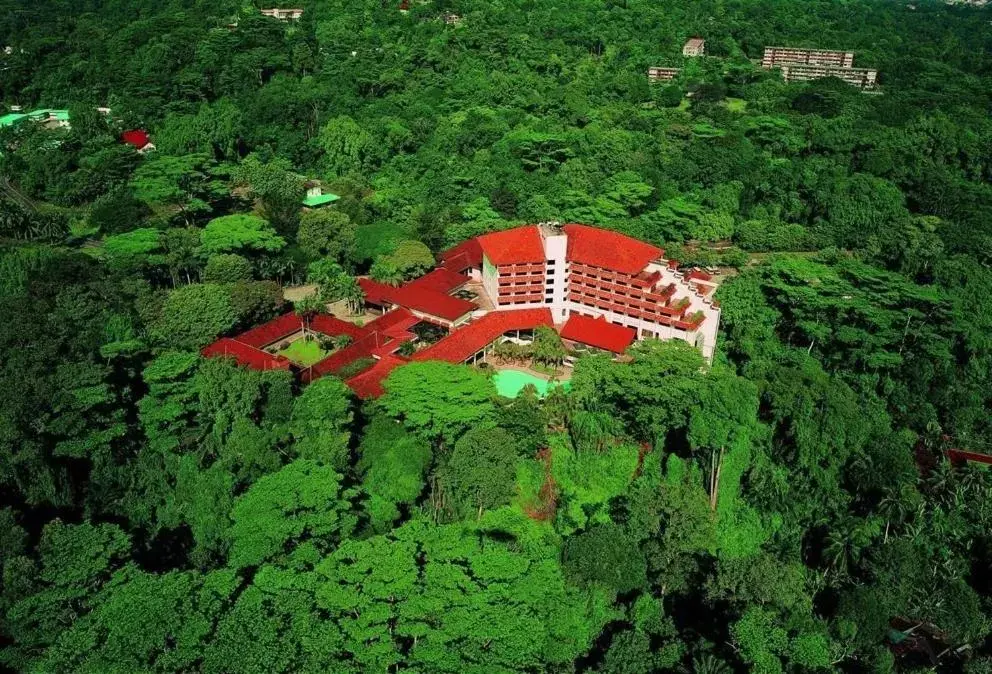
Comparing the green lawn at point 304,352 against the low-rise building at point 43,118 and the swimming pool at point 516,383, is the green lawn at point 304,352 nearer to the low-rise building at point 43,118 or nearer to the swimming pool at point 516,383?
the swimming pool at point 516,383

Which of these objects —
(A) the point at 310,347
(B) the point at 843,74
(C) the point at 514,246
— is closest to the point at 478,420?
(A) the point at 310,347

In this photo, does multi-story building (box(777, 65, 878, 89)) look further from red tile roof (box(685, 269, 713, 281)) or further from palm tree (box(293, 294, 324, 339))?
palm tree (box(293, 294, 324, 339))

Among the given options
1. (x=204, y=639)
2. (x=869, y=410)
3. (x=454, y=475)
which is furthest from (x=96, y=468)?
(x=869, y=410)

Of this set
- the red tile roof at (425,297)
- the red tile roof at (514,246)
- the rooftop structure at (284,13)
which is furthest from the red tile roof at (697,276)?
the rooftop structure at (284,13)

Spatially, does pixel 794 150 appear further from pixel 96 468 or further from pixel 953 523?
pixel 96 468

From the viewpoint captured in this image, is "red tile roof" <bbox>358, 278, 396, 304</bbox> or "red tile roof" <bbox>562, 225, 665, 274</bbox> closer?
"red tile roof" <bbox>562, 225, 665, 274</bbox>

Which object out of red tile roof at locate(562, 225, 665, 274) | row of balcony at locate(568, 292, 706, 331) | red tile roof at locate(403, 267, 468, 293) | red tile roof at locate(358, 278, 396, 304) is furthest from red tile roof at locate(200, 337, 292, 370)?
red tile roof at locate(562, 225, 665, 274)
